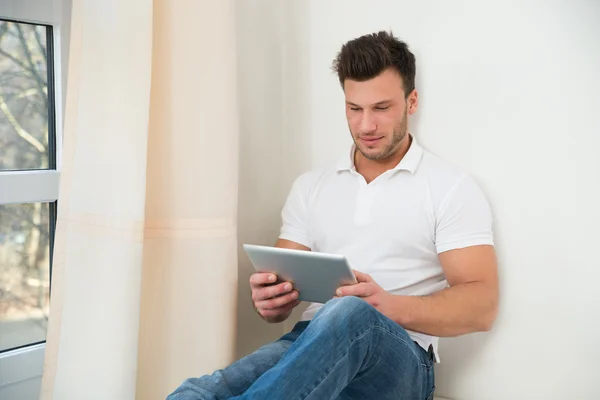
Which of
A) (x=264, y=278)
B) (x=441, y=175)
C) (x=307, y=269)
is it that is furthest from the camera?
(x=441, y=175)

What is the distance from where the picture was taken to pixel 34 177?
1.67 meters

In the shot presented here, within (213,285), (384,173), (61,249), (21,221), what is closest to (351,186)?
(384,173)

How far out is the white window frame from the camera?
5.31ft

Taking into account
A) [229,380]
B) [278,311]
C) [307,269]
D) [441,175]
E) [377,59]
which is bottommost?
[229,380]

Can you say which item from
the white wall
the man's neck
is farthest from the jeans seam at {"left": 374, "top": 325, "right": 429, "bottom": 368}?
the man's neck

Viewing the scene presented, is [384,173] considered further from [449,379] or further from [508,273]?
[449,379]

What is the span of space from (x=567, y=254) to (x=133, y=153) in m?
0.99

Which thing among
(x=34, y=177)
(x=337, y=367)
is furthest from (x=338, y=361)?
(x=34, y=177)

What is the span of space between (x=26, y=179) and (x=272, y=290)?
67 cm

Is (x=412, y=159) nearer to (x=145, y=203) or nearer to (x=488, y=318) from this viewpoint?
(x=488, y=318)

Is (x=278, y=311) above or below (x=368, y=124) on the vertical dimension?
below

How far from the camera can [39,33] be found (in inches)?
66.8

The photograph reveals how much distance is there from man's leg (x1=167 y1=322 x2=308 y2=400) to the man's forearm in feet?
0.98

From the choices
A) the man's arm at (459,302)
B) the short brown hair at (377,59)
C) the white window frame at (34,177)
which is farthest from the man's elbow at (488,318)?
the white window frame at (34,177)
